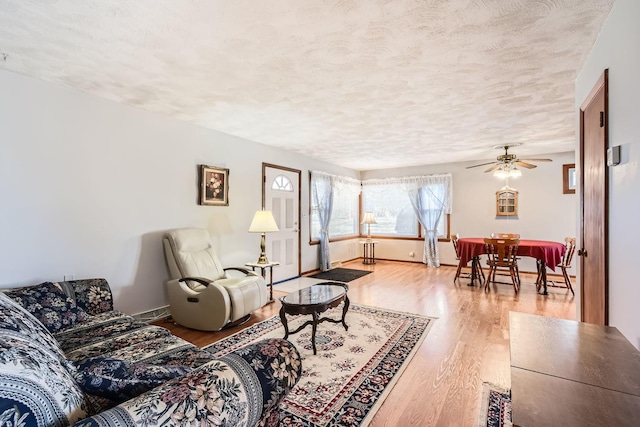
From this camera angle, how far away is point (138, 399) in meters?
0.86

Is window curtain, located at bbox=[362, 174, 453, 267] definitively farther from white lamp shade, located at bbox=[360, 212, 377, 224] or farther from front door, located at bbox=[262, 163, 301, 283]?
front door, located at bbox=[262, 163, 301, 283]

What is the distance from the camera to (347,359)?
8.08 ft

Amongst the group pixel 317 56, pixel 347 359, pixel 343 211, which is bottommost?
pixel 347 359

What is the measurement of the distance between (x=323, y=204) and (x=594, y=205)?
4.62 metres

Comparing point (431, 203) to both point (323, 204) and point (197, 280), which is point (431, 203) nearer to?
point (323, 204)

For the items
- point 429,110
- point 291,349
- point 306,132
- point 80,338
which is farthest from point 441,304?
point 80,338

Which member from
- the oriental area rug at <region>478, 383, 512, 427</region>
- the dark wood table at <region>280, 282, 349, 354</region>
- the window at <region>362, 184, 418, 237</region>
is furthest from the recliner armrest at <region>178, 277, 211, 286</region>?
the window at <region>362, 184, 418, 237</region>

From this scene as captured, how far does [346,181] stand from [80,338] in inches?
228

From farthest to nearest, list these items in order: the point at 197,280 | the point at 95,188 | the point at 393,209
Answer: the point at 393,209
the point at 197,280
the point at 95,188

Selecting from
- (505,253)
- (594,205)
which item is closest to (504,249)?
(505,253)

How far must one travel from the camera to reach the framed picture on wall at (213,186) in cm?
392

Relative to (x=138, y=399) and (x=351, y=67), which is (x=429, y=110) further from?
(x=138, y=399)

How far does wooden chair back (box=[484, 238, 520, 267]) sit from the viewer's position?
4.59 metres

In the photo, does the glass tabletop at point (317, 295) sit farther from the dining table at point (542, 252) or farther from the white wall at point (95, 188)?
the dining table at point (542, 252)
